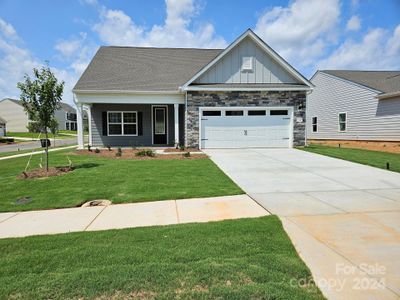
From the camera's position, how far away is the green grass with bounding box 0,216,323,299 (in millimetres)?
2656

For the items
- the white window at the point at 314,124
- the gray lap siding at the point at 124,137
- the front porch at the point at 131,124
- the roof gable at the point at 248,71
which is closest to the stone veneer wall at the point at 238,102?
the roof gable at the point at 248,71

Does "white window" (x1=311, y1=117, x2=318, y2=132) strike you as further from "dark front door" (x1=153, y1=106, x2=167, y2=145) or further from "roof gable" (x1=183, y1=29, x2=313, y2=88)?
"dark front door" (x1=153, y1=106, x2=167, y2=145)

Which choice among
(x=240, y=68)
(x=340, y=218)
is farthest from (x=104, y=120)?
(x=340, y=218)

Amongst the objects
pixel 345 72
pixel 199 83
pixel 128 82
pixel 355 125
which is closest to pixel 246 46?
pixel 199 83

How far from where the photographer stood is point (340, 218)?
15.1ft

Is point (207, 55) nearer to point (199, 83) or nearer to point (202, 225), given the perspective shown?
point (199, 83)

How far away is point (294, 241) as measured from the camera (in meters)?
3.73

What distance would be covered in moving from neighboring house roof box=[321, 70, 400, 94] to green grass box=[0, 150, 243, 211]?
1571 cm

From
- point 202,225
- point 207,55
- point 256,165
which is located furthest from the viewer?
point 207,55

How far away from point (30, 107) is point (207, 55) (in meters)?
14.6

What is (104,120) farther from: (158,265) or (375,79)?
(375,79)

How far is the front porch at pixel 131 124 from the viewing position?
1739 centimetres

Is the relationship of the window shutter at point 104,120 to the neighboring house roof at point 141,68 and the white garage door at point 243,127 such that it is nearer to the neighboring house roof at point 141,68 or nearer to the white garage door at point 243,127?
the neighboring house roof at point 141,68

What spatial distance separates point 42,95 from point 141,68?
34.8 ft
